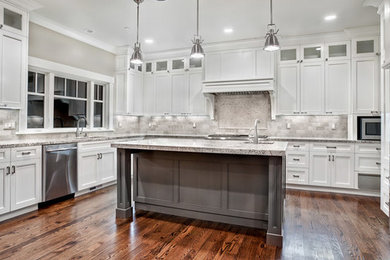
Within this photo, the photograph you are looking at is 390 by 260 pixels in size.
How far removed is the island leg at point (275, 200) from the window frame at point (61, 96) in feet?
11.5

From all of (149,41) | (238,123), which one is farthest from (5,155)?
(238,123)

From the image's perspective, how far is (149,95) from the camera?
20.2 ft

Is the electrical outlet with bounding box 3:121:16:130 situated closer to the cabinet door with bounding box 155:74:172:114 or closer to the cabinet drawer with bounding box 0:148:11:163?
the cabinet drawer with bounding box 0:148:11:163

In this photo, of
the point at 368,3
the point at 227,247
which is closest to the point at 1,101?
the point at 227,247

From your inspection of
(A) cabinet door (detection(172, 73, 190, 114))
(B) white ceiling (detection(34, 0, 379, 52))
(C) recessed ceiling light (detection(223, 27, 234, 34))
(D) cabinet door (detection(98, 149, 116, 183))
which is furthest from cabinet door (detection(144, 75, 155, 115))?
(C) recessed ceiling light (detection(223, 27, 234, 34))

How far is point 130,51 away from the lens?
18.3 ft

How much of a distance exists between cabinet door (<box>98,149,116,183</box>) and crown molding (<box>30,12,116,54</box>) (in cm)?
219

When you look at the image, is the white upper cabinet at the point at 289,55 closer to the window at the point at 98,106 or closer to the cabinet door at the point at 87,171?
the window at the point at 98,106

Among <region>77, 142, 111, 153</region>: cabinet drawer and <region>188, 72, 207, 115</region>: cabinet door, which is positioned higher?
<region>188, 72, 207, 115</region>: cabinet door

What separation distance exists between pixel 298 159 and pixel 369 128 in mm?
1273

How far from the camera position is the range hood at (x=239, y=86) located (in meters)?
4.69

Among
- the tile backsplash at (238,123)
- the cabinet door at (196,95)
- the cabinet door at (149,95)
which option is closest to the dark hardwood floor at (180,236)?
the tile backsplash at (238,123)

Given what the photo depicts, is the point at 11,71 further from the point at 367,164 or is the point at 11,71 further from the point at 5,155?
the point at 367,164

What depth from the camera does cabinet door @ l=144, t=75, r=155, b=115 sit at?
6125mm
